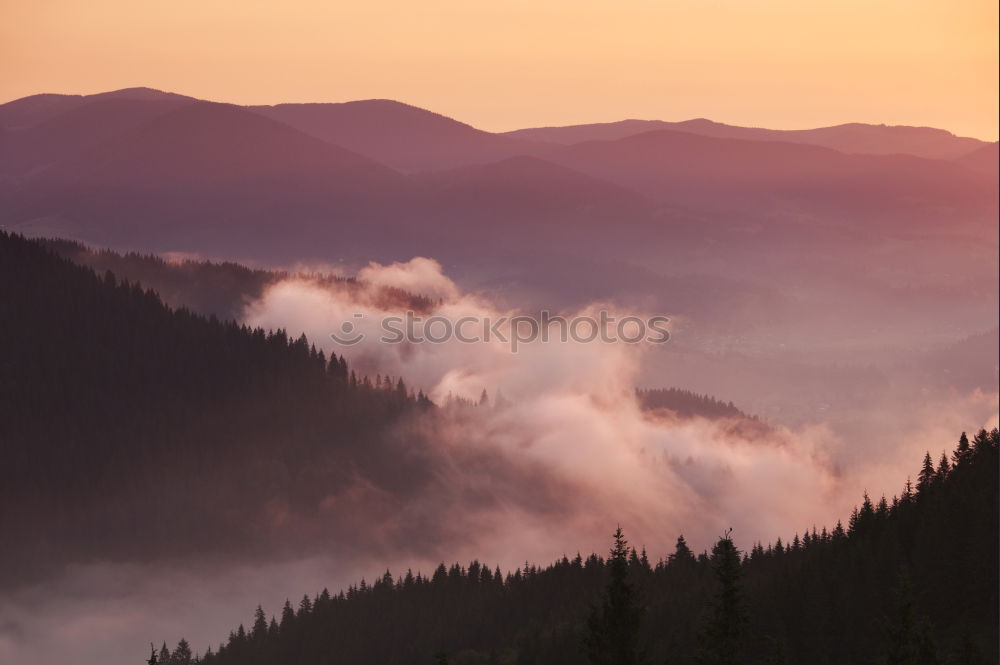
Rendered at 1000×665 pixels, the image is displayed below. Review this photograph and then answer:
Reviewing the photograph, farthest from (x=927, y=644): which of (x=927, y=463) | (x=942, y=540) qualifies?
(x=927, y=463)

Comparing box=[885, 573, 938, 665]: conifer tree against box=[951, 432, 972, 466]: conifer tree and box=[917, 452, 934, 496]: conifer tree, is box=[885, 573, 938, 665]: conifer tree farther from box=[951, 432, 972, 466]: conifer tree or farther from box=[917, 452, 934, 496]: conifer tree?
box=[951, 432, 972, 466]: conifer tree

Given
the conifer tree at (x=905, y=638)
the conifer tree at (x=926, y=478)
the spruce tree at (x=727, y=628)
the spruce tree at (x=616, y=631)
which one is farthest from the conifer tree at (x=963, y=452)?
the spruce tree at (x=616, y=631)

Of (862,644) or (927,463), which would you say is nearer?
→ (862,644)

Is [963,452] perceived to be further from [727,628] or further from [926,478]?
[727,628]

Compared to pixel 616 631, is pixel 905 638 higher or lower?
lower

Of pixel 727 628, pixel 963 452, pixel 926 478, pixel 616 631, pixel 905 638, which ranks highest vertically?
pixel 963 452

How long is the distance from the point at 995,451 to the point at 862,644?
3627 centimetres

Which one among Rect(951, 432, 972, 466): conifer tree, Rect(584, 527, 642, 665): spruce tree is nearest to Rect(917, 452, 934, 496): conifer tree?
Rect(951, 432, 972, 466): conifer tree

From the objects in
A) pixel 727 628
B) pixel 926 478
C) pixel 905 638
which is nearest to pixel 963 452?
pixel 926 478

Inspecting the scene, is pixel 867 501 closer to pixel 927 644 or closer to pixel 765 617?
pixel 765 617

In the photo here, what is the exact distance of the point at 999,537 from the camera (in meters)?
120

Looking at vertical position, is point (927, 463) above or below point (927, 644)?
above

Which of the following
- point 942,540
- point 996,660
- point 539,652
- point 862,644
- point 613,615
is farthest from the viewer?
point 539,652

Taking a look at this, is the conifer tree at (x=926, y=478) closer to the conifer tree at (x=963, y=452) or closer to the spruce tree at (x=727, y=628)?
the conifer tree at (x=963, y=452)
